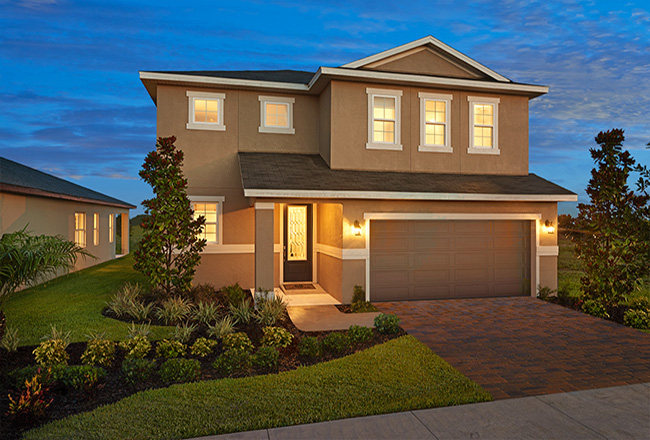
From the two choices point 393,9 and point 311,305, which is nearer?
point 311,305

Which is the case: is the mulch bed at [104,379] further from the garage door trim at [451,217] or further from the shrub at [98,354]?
the garage door trim at [451,217]

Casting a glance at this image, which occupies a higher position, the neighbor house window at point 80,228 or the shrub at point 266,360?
the neighbor house window at point 80,228

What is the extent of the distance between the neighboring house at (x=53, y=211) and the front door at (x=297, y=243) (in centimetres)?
587

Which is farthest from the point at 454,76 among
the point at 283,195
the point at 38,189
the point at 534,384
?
the point at 38,189

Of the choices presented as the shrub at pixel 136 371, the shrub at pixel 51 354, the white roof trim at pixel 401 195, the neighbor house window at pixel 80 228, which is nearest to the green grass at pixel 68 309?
the shrub at pixel 51 354

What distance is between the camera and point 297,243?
543 inches

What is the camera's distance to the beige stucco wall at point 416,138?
12.2 metres

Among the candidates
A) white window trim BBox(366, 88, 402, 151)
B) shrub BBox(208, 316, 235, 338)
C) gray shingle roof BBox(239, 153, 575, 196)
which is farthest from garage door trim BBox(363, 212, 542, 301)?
shrub BBox(208, 316, 235, 338)

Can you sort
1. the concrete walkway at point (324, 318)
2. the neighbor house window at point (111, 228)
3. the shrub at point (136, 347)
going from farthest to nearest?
the neighbor house window at point (111, 228), the concrete walkway at point (324, 318), the shrub at point (136, 347)

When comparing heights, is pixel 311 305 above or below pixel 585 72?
below

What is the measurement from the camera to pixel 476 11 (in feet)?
41.7

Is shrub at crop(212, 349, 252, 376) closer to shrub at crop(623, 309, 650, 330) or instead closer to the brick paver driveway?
the brick paver driveway

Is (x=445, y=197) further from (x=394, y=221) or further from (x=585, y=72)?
(x=585, y=72)

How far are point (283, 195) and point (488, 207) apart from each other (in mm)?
6014
